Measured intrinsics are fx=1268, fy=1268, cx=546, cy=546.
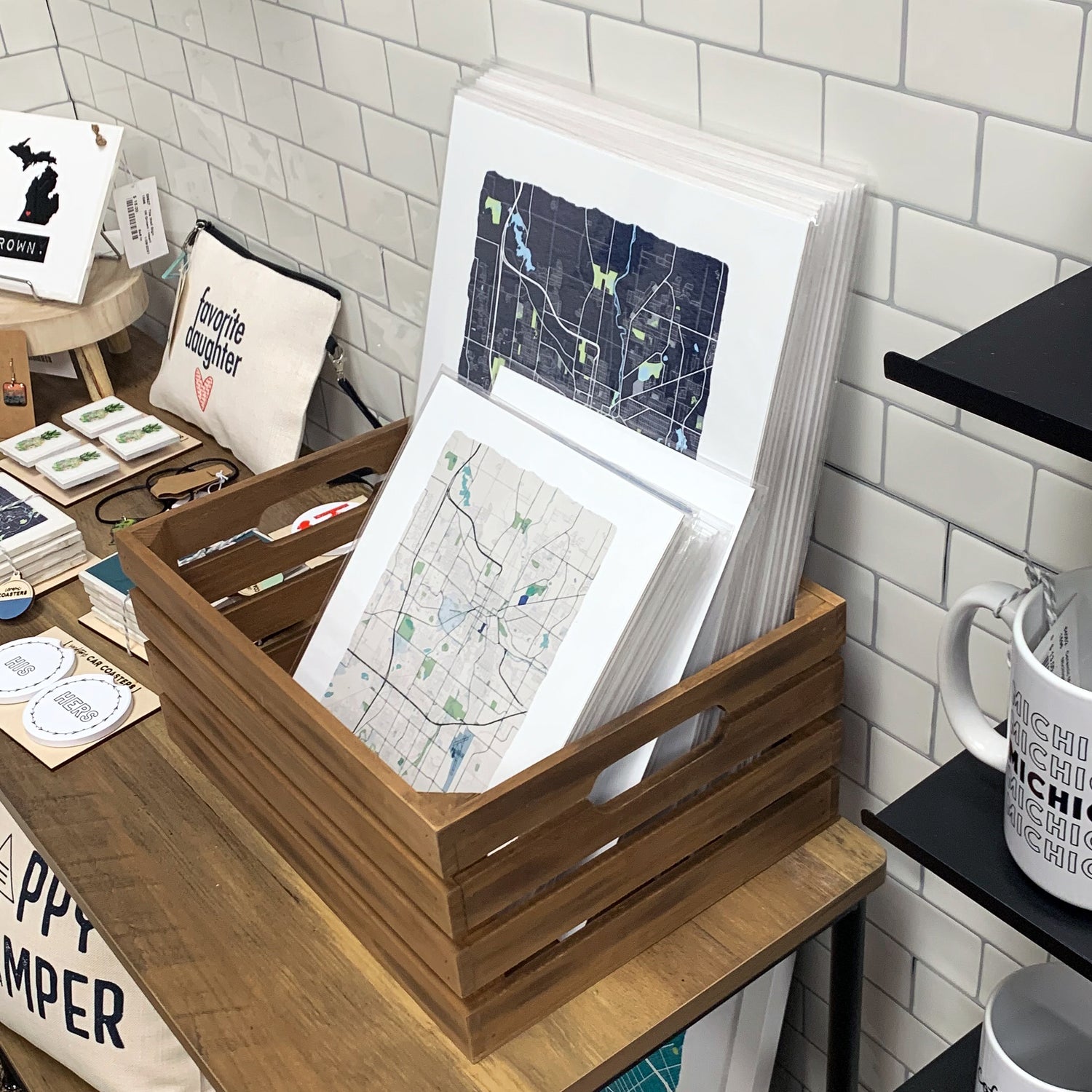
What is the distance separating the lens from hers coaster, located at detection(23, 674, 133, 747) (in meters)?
1.32

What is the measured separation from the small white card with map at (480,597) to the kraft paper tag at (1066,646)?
0.94ft

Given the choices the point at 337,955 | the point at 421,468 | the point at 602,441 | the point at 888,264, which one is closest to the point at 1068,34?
the point at 888,264

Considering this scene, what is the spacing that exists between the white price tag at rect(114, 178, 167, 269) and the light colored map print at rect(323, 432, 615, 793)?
1070mm

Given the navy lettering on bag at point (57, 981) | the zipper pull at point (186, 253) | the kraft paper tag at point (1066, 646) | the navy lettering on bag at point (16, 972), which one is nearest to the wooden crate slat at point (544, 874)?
the kraft paper tag at point (1066, 646)

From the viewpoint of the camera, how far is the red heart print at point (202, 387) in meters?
1.81

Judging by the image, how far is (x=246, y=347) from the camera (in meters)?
1.74

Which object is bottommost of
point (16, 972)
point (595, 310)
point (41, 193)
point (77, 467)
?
point (16, 972)

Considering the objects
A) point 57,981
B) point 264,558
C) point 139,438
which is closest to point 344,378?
point 139,438

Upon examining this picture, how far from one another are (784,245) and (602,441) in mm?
235

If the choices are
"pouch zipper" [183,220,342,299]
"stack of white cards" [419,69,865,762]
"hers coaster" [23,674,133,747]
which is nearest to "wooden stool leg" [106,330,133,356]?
"pouch zipper" [183,220,342,299]

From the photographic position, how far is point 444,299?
4.10 feet

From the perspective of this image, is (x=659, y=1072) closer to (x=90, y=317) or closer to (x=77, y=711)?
(x=77, y=711)

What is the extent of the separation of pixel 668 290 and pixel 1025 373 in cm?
44

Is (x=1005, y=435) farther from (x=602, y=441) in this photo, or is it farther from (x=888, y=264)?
(x=602, y=441)
